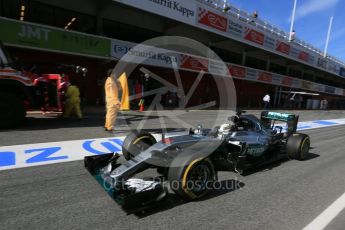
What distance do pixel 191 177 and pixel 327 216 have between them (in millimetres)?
1943

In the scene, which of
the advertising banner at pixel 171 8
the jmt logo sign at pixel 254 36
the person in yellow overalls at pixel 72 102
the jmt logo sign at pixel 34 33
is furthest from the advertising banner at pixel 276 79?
the person in yellow overalls at pixel 72 102

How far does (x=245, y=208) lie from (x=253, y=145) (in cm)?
181

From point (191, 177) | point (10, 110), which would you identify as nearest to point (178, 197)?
point (191, 177)

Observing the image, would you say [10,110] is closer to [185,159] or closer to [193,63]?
[185,159]

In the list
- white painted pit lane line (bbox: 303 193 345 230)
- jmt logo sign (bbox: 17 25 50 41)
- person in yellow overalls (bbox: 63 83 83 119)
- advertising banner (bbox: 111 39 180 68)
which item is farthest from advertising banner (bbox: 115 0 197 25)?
white painted pit lane line (bbox: 303 193 345 230)

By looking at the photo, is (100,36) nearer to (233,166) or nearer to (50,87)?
(50,87)

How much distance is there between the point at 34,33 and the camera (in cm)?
1320

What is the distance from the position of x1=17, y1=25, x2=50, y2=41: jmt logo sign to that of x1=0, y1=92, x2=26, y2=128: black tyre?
6195 mm

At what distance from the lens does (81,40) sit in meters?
14.9

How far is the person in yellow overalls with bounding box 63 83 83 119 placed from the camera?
10.4 m

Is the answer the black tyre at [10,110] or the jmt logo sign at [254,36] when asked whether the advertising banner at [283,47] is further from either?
the black tyre at [10,110]

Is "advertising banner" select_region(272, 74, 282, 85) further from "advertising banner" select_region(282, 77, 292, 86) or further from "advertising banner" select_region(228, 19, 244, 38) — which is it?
"advertising banner" select_region(228, 19, 244, 38)

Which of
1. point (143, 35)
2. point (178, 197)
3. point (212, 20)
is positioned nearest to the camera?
point (178, 197)

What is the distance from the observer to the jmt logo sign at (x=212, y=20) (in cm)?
2077
